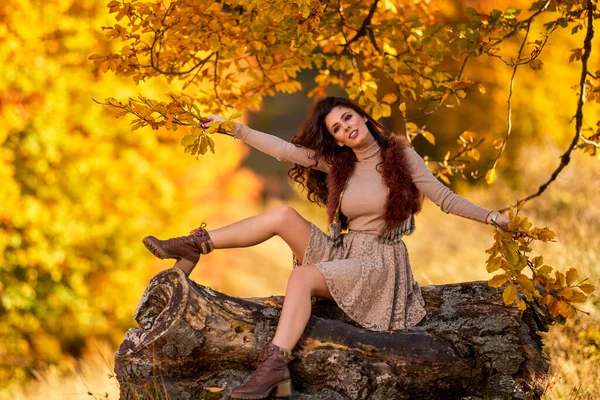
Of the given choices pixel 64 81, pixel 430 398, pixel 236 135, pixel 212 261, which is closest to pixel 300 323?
pixel 430 398

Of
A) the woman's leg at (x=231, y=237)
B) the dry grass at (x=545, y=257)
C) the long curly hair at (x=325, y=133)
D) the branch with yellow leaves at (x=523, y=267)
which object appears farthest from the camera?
the dry grass at (x=545, y=257)

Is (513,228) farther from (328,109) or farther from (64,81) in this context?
(64,81)

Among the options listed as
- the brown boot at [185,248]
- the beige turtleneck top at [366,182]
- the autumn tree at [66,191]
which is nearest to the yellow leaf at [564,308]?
the beige turtleneck top at [366,182]

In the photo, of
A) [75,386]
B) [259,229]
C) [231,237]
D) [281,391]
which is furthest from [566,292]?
[75,386]

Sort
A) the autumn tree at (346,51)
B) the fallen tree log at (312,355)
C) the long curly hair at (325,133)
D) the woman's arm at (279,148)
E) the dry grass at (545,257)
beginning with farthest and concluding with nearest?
the dry grass at (545,257), the long curly hair at (325,133), the woman's arm at (279,148), the fallen tree log at (312,355), the autumn tree at (346,51)

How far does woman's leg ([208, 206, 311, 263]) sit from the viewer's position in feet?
11.3

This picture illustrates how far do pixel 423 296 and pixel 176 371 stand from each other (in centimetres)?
127

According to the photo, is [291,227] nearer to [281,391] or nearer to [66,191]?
[281,391]

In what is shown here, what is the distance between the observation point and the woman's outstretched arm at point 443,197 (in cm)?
327

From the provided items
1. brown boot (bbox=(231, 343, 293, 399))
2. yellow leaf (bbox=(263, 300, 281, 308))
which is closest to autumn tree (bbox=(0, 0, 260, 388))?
yellow leaf (bbox=(263, 300, 281, 308))

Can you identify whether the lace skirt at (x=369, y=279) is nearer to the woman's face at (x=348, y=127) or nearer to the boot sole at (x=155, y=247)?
the woman's face at (x=348, y=127)

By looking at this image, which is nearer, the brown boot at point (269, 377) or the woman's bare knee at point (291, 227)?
the brown boot at point (269, 377)

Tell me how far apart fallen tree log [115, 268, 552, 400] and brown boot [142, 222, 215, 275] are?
15 centimetres

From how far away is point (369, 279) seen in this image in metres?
3.43
